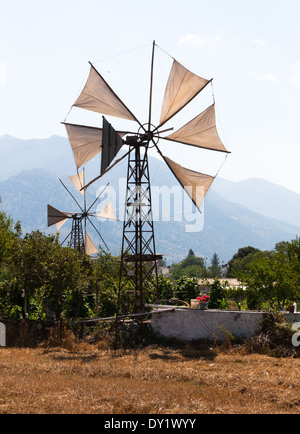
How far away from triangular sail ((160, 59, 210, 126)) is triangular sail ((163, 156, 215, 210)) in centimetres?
231

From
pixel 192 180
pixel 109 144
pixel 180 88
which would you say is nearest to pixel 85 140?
pixel 109 144

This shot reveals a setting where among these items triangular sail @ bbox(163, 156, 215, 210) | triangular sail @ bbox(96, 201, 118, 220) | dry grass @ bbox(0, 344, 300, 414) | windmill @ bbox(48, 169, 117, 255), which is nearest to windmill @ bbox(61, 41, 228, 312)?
triangular sail @ bbox(163, 156, 215, 210)

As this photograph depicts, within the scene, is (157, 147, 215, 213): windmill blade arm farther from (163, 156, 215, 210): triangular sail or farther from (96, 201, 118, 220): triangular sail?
(96, 201, 118, 220): triangular sail

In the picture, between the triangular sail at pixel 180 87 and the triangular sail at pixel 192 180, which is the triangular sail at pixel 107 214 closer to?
the triangular sail at pixel 192 180

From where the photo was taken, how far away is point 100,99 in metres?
22.3

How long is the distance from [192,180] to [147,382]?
11525 mm

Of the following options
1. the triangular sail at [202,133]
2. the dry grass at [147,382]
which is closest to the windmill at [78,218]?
the triangular sail at [202,133]

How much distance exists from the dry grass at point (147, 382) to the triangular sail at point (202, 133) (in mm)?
9528

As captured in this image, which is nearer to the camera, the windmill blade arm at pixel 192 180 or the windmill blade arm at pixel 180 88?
the windmill blade arm at pixel 180 88

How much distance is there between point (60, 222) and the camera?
146 ft

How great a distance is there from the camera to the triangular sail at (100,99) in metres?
22.1

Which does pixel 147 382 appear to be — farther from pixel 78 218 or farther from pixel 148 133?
pixel 78 218

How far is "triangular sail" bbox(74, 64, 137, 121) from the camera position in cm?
2206
